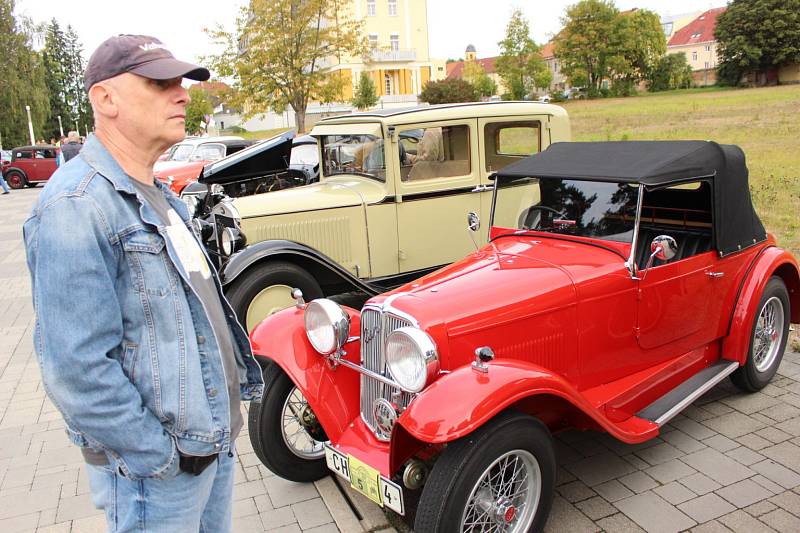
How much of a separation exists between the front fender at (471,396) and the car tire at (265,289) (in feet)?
9.35

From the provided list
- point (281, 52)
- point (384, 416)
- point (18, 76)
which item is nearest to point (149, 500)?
point (384, 416)

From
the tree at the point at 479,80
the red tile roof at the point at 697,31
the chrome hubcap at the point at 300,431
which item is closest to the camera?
the chrome hubcap at the point at 300,431

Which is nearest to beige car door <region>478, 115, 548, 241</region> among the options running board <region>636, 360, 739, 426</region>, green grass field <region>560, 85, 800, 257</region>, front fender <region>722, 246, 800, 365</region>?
front fender <region>722, 246, 800, 365</region>

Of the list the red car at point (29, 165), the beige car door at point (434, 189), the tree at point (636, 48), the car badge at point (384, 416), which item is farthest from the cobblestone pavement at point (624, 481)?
the tree at point (636, 48)

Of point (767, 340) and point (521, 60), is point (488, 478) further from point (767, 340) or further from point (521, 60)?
point (521, 60)

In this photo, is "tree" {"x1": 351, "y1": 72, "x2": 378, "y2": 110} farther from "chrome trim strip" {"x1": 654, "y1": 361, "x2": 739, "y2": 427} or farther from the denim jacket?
the denim jacket

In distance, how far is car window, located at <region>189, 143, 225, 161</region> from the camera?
14.4m

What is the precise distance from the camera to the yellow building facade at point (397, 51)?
2082 inches

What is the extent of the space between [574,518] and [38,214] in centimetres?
284

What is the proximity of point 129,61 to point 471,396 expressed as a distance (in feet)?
5.81

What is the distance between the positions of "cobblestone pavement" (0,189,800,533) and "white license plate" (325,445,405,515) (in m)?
0.39

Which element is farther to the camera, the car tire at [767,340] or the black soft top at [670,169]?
the car tire at [767,340]

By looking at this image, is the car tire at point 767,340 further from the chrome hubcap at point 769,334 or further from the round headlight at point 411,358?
the round headlight at point 411,358

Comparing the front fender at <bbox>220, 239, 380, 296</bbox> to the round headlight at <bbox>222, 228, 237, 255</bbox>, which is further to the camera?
the round headlight at <bbox>222, 228, 237, 255</bbox>
